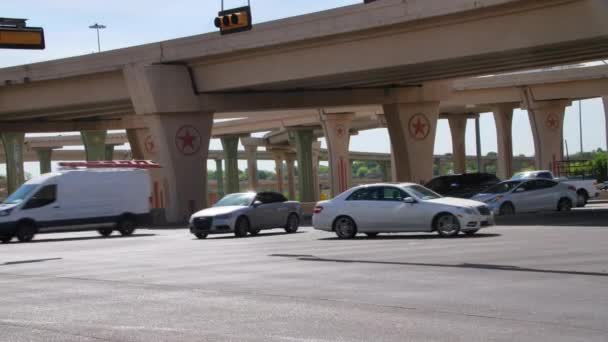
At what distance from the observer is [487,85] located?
66.9m

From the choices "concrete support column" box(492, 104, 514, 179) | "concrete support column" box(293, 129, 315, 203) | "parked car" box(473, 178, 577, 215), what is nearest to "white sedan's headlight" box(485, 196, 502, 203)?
"parked car" box(473, 178, 577, 215)

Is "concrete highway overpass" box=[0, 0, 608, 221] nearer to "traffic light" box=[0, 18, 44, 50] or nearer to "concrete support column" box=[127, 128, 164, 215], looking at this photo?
"concrete support column" box=[127, 128, 164, 215]

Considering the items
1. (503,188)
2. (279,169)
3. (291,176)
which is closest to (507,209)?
(503,188)

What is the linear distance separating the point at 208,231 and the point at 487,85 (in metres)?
38.6

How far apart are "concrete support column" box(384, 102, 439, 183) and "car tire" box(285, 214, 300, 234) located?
60.4 feet

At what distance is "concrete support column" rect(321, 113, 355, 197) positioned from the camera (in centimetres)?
7969

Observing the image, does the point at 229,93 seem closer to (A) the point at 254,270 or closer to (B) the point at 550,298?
(A) the point at 254,270

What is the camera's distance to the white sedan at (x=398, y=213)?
25.7 m

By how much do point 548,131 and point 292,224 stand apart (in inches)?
1521

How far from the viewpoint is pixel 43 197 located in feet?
118

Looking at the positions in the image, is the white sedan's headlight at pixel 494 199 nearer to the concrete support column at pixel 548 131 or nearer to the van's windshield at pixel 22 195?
the van's windshield at pixel 22 195

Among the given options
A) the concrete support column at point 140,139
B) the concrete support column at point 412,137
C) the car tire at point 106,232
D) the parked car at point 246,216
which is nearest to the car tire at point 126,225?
the car tire at point 106,232

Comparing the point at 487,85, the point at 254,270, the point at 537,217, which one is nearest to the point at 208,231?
the point at 537,217

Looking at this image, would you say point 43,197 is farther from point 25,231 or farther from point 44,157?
point 44,157
